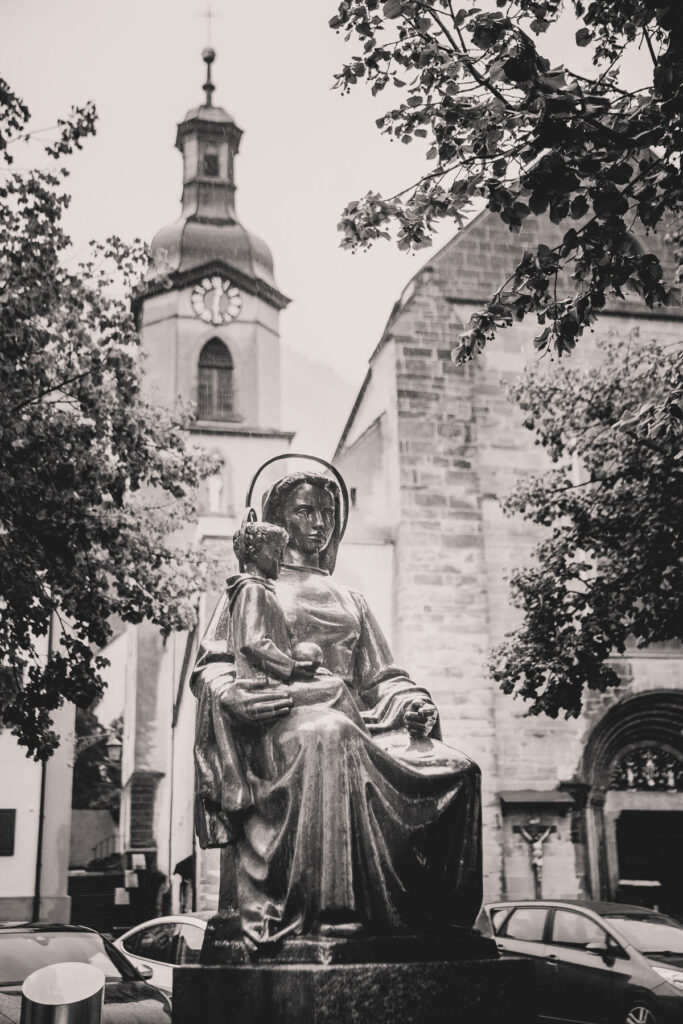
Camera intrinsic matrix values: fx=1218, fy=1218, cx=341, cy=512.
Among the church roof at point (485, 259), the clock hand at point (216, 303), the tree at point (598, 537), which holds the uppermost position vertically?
the clock hand at point (216, 303)

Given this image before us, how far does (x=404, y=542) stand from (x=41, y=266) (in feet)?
29.7

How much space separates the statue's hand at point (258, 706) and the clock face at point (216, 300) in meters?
34.7

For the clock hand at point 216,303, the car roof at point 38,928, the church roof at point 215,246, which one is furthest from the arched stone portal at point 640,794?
the church roof at point 215,246

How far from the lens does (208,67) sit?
45.4m

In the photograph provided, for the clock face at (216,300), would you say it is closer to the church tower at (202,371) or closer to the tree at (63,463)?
the church tower at (202,371)

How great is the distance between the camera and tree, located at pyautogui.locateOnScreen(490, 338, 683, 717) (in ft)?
39.7

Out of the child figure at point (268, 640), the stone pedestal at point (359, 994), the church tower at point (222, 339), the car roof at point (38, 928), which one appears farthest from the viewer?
the church tower at point (222, 339)

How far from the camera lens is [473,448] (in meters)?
20.7

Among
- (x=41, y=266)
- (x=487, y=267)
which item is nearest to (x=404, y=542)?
(x=487, y=267)

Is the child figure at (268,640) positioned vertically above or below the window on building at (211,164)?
below

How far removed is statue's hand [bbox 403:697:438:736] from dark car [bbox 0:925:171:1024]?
3654mm

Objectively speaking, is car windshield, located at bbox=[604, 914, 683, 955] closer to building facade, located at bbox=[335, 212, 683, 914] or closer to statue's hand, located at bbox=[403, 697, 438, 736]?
building facade, located at bbox=[335, 212, 683, 914]

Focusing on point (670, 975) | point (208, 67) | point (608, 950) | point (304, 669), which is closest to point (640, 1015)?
point (670, 975)

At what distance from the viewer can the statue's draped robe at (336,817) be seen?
441cm
